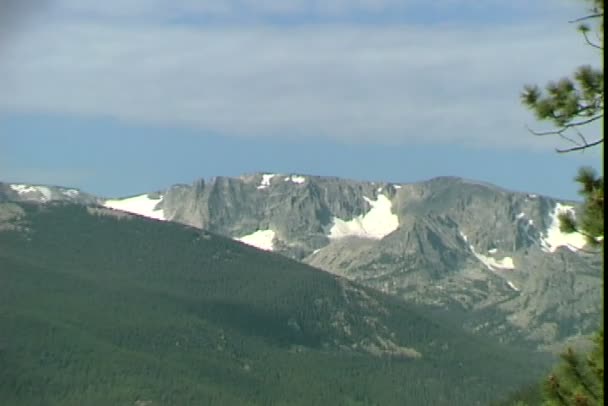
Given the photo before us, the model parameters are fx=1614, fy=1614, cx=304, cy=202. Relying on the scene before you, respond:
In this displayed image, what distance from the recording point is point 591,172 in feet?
90.0

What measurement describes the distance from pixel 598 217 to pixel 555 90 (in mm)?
2857

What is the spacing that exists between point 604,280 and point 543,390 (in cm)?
1025

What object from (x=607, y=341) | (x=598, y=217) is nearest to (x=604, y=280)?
(x=607, y=341)

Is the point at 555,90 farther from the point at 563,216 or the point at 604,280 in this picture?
the point at 604,280

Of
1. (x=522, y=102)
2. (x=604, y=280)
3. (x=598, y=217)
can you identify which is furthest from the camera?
(x=522, y=102)

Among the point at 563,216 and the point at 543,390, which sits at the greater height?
the point at 563,216

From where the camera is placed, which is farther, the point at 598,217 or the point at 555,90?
the point at 555,90

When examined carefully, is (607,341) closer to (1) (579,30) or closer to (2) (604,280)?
(2) (604,280)

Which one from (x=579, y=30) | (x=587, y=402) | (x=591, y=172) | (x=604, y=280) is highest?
(x=579, y=30)

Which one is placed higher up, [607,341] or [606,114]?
[606,114]

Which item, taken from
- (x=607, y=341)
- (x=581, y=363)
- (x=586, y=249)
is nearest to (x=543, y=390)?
(x=581, y=363)

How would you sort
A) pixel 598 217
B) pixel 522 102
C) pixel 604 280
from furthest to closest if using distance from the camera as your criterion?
1. pixel 522 102
2. pixel 598 217
3. pixel 604 280

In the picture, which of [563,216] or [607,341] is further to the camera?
[563,216]

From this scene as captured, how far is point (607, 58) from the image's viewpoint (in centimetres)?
1969
